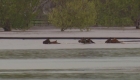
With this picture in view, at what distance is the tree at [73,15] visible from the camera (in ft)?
206

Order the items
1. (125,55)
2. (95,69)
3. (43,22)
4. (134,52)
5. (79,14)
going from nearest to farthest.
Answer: (95,69), (125,55), (134,52), (79,14), (43,22)

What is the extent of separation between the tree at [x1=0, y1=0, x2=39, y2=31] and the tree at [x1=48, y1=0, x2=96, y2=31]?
3.57 meters

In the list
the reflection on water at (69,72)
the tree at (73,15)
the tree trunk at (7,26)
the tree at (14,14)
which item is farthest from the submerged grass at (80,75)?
the tree trunk at (7,26)

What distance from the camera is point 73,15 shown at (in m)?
63.8

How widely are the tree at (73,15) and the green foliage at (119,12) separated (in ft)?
30.3

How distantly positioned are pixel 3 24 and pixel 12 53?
123ft

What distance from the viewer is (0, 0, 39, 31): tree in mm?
64812

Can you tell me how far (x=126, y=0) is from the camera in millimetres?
72188

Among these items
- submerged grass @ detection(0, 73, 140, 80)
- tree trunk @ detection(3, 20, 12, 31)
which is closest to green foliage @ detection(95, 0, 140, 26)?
tree trunk @ detection(3, 20, 12, 31)

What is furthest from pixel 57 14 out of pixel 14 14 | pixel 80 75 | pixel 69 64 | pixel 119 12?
pixel 80 75

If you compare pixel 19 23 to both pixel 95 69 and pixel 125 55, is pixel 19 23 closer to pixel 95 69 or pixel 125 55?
pixel 125 55

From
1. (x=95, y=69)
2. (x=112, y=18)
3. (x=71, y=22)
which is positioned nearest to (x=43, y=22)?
(x=112, y=18)

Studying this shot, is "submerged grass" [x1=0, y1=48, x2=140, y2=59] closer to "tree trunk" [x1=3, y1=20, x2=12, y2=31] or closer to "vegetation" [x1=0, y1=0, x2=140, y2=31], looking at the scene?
"vegetation" [x1=0, y1=0, x2=140, y2=31]

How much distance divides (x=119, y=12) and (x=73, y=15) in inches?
460
